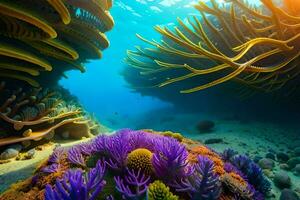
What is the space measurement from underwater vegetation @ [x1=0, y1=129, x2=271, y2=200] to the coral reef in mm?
1927

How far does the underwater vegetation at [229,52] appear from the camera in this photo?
2.48m

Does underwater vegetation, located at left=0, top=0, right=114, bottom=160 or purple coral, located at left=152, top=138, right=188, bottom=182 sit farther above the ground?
underwater vegetation, located at left=0, top=0, right=114, bottom=160

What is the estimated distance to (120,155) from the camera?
7.02ft

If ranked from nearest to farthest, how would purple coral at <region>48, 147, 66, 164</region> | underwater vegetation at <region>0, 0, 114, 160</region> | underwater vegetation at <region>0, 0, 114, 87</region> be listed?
purple coral at <region>48, 147, 66, 164</region>
underwater vegetation at <region>0, 0, 114, 87</region>
underwater vegetation at <region>0, 0, 114, 160</region>

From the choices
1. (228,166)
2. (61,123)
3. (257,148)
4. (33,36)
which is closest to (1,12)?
(33,36)

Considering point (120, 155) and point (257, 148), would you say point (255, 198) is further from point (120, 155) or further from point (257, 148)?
point (257, 148)

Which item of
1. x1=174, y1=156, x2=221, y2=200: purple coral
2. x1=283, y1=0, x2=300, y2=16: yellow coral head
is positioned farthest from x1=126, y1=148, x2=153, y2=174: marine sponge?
x1=283, y1=0, x2=300, y2=16: yellow coral head

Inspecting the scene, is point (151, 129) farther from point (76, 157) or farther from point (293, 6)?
point (293, 6)

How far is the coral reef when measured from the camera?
417 centimetres

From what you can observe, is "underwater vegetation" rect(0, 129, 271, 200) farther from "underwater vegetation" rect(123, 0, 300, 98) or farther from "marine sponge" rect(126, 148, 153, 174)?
"underwater vegetation" rect(123, 0, 300, 98)

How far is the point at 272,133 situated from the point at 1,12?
695 cm

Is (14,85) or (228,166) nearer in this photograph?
(228,166)

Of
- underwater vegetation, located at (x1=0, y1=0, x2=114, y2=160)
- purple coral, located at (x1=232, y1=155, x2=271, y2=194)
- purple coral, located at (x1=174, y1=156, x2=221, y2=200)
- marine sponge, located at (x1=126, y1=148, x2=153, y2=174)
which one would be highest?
underwater vegetation, located at (x1=0, y1=0, x2=114, y2=160)

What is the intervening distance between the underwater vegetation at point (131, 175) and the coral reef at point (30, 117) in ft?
6.32
